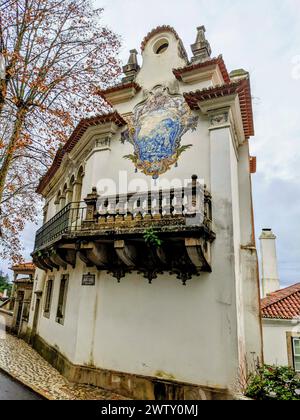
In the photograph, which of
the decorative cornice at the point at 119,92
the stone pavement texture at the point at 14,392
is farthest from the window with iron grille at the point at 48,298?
the decorative cornice at the point at 119,92

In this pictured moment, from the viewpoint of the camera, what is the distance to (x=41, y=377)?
27.7ft

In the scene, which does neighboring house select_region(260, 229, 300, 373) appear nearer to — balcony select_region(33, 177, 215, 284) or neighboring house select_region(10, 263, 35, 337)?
balcony select_region(33, 177, 215, 284)

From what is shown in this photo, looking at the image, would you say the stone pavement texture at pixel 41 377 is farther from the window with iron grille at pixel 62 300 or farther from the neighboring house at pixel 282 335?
the neighboring house at pixel 282 335

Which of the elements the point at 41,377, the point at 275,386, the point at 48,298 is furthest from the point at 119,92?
the point at 41,377

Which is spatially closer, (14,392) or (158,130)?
(14,392)

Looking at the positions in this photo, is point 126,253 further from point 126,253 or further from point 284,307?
point 284,307

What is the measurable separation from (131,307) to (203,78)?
713 cm

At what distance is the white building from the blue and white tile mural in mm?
37

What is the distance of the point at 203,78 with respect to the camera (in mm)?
8758

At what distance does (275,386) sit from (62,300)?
7902mm

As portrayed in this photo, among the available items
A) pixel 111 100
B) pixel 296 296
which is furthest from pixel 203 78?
pixel 296 296

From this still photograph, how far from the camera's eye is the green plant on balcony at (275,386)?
425 centimetres

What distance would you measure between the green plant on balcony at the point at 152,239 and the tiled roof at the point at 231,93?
410 cm

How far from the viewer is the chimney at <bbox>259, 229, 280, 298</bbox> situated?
17.6 m
